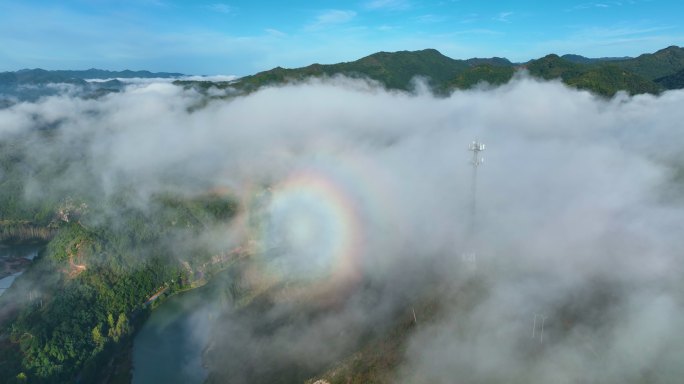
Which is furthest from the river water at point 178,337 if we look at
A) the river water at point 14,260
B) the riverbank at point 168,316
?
the river water at point 14,260

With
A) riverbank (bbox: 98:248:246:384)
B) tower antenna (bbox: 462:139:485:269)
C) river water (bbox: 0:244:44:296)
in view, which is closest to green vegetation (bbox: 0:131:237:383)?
riverbank (bbox: 98:248:246:384)

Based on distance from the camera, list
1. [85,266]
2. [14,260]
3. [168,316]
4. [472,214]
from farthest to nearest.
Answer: [14,260], [85,266], [168,316], [472,214]

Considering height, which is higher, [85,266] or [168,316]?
[85,266]

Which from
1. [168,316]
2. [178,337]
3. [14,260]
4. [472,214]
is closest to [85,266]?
[168,316]

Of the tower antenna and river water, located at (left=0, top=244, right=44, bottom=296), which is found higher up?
the tower antenna

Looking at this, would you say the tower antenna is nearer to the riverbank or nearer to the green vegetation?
the riverbank

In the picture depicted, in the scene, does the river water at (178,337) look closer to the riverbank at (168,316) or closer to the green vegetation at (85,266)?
the riverbank at (168,316)

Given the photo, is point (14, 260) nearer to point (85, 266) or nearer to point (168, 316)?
point (85, 266)

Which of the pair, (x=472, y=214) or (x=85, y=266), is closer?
(x=472, y=214)
